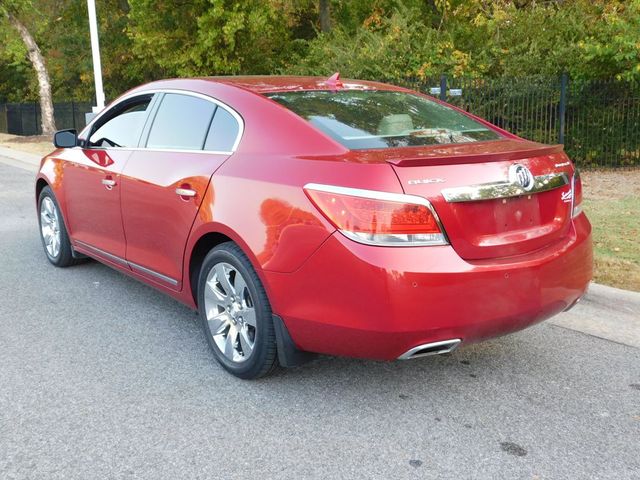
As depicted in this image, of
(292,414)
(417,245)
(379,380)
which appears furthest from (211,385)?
(417,245)

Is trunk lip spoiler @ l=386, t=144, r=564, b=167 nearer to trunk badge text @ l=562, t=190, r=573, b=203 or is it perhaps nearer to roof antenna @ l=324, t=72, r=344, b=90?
trunk badge text @ l=562, t=190, r=573, b=203

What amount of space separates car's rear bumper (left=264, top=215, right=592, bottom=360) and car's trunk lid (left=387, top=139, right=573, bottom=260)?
3.6 inches

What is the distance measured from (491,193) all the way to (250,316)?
4.57 ft

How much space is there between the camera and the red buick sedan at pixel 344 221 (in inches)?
122

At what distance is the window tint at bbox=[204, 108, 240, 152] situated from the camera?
3953mm

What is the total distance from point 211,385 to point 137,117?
2.14m

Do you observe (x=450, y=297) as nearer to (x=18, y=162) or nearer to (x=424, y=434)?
(x=424, y=434)

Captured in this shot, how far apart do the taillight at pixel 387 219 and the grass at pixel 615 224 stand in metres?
2.58

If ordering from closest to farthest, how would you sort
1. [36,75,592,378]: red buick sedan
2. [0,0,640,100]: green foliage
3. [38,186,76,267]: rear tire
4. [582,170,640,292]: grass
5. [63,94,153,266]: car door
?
1. [36,75,592,378]: red buick sedan
2. [63,94,153,266]: car door
3. [582,170,640,292]: grass
4. [38,186,76,267]: rear tire
5. [0,0,640,100]: green foliage

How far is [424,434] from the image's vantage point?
10.6 feet

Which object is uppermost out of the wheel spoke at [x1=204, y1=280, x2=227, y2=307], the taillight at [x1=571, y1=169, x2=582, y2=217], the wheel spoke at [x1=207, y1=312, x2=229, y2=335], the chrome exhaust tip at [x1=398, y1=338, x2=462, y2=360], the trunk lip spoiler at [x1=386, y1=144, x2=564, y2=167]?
the trunk lip spoiler at [x1=386, y1=144, x2=564, y2=167]

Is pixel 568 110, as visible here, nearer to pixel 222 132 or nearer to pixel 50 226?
pixel 50 226

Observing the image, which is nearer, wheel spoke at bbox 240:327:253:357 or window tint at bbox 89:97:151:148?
wheel spoke at bbox 240:327:253:357

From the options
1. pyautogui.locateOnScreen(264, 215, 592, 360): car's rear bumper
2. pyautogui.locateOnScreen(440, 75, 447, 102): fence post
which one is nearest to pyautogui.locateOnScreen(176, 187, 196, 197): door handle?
pyautogui.locateOnScreen(264, 215, 592, 360): car's rear bumper
